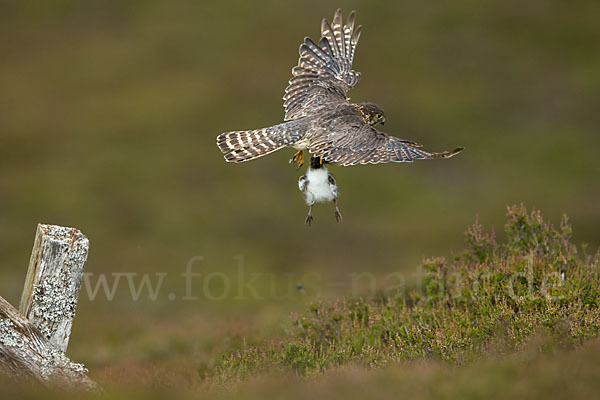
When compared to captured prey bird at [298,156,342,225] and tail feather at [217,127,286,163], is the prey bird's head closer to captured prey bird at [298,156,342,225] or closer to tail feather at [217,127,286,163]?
captured prey bird at [298,156,342,225]

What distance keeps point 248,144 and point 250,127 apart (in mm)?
20510

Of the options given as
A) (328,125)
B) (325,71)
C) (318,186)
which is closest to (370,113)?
(328,125)

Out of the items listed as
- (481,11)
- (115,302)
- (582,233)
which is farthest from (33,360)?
(481,11)

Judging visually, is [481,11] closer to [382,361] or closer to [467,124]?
[467,124]

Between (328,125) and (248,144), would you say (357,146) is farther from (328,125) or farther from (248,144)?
(248,144)

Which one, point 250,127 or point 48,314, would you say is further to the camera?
point 250,127

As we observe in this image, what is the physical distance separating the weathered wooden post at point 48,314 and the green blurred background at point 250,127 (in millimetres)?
8112

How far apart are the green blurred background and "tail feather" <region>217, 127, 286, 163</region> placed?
6858 millimetres

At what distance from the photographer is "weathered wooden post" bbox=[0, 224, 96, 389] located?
595 centimetres

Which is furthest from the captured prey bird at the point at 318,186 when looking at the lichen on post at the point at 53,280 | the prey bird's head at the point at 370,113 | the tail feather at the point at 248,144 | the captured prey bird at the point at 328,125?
the lichen on post at the point at 53,280

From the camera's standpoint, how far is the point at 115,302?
19.7m

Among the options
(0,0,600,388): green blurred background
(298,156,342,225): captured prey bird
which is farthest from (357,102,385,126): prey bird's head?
(0,0,600,388): green blurred background

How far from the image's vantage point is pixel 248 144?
8.79 meters

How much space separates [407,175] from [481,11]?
15.1 meters
